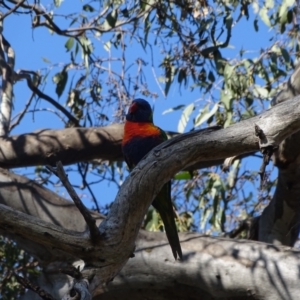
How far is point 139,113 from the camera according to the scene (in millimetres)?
4242

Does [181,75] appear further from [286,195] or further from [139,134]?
[286,195]

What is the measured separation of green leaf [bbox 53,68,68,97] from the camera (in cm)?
536

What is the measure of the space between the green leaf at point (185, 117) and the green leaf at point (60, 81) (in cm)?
91

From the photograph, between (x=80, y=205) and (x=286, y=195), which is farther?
(x=286, y=195)

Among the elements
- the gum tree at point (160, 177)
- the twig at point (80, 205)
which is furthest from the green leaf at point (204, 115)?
the twig at point (80, 205)

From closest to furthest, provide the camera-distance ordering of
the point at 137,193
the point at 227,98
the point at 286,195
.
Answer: the point at 137,193
the point at 286,195
the point at 227,98

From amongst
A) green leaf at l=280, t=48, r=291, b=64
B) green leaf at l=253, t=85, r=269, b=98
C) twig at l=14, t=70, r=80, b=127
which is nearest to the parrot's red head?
twig at l=14, t=70, r=80, b=127

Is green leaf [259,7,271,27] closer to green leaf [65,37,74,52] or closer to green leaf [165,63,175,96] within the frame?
green leaf [165,63,175,96]

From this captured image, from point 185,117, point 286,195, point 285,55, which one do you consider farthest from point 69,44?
point 286,195

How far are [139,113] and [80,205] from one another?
1922mm

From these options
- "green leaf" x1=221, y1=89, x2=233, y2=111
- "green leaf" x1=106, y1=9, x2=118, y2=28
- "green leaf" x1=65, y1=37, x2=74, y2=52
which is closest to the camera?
"green leaf" x1=221, y1=89, x2=233, y2=111

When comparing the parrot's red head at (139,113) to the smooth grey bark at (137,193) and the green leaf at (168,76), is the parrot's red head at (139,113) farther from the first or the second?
the smooth grey bark at (137,193)

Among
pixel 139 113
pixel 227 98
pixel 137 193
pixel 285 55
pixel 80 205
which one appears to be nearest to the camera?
pixel 80 205

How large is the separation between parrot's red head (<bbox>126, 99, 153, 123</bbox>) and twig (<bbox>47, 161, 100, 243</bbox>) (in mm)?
1792
